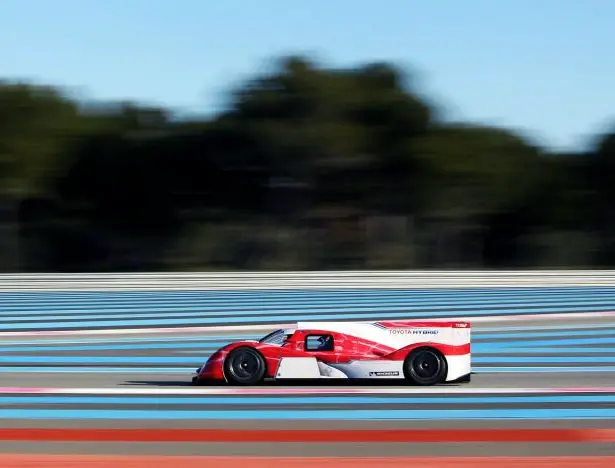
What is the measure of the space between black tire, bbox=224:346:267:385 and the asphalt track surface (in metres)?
0.13

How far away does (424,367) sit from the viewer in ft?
26.7

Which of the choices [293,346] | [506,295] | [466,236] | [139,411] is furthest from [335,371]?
[466,236]

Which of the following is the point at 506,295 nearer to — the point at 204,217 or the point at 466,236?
the point at 466,236

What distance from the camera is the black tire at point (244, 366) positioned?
26.6ft

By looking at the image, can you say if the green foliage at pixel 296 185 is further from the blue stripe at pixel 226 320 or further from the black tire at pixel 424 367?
the black tire at pixel 424 367

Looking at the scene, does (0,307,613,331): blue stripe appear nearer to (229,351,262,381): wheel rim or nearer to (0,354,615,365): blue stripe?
(0,354,615,365): blue stripe

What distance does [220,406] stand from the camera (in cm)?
729

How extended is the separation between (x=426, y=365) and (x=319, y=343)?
91cm

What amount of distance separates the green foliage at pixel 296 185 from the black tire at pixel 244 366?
479 inches

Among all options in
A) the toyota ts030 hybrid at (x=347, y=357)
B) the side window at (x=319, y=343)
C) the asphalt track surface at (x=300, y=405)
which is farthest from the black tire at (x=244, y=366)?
the side window at (x=319, y=343)

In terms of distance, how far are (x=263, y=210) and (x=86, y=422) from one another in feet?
50.2

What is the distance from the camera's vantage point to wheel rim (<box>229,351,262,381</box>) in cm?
810

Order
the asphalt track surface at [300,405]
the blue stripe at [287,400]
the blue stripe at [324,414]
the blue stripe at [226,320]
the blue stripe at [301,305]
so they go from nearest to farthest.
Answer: the asphalt track surface at [300,405], the blue stripe at [324,414], the blue stripe at [287,400], the blue stripe at [226,320], the blue stripe at [301,305]

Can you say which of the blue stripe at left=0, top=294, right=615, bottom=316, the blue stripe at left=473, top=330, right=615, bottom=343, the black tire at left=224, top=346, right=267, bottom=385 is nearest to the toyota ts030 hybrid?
the black tire at left=224, top=346, right=267, bottom=385
